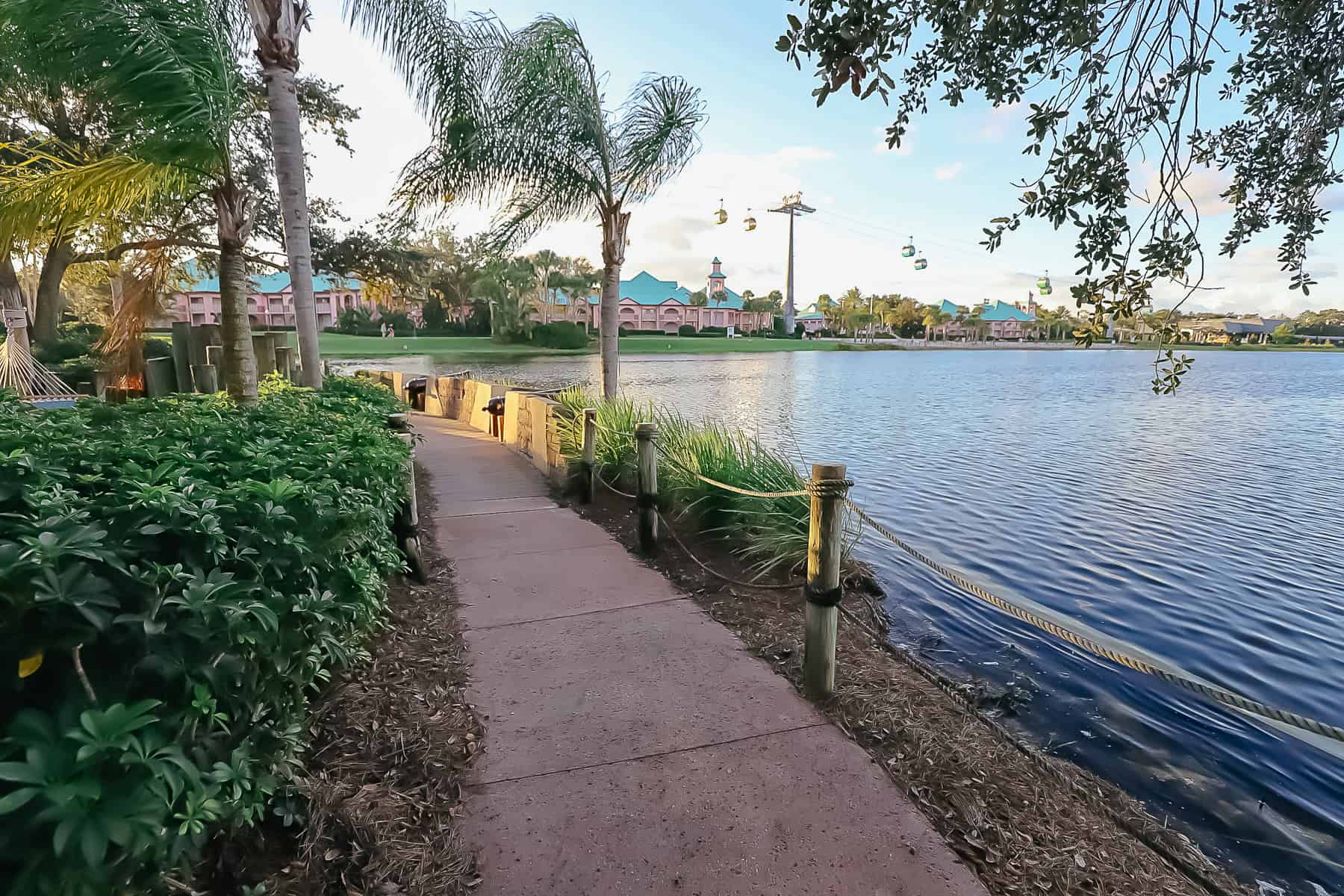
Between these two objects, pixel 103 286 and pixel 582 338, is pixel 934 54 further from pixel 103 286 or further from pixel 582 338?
pixel 582 338

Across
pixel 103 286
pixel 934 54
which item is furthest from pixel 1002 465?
pixel 103 286

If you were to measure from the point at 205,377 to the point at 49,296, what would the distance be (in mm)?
10106

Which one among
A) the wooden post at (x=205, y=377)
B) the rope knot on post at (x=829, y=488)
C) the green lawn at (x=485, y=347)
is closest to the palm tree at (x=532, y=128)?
the wooden post at (x=205, y=377)

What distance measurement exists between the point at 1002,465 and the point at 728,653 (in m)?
11.1

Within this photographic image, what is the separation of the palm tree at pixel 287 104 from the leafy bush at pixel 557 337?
56.7 m

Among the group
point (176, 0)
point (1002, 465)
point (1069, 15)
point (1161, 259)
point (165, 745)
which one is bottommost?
point (1002, 465)

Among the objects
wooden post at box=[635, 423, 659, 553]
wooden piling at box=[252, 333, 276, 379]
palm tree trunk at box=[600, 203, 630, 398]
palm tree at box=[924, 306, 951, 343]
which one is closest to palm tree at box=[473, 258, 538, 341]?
wooden piling at box=[252, 333, 276, 379]

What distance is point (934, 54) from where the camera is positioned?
4.04m

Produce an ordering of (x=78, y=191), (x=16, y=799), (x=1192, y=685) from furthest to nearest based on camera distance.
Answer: (x=78, y=191), (x=1192, y=685), (x=16, y=799)

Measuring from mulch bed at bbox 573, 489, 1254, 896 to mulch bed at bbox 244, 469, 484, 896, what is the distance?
1.73 m

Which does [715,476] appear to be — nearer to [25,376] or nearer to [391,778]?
[391,778]

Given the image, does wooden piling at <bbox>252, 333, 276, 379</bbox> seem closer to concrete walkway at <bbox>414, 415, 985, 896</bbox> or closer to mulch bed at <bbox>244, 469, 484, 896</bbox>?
concrete walkway at <bbox>414, 415, 985, 896</bbox>

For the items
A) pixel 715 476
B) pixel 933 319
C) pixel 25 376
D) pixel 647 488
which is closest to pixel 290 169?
pixel 647 488

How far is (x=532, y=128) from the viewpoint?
1041 cm
